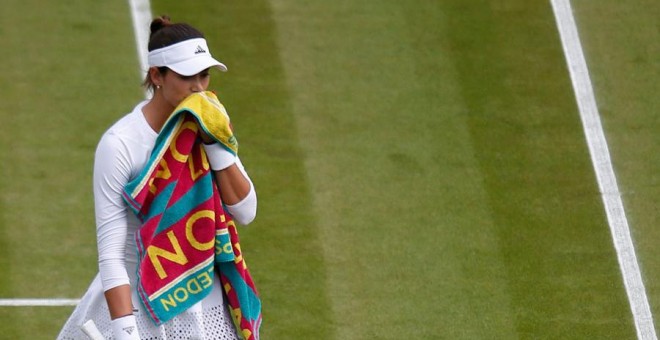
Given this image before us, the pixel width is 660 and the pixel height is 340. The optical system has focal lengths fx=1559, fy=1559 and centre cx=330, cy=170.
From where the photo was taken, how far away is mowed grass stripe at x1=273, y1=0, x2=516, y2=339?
9.16m

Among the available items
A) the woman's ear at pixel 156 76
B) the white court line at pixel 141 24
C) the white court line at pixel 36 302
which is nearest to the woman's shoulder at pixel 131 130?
the woman's ear at pixel 156 76

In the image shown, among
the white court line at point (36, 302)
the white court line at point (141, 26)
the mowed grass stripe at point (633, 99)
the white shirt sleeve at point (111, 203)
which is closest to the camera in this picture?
the white shirt sleeve at point (111, 203)

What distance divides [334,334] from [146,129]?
3147mm

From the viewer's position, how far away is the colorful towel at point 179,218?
235 inches

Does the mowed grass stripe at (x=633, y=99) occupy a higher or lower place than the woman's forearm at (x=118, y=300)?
lower

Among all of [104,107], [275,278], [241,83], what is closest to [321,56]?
[241,83]

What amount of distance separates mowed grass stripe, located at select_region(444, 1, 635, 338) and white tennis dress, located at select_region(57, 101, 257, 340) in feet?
10.3

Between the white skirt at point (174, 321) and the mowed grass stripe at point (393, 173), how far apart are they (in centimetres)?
265

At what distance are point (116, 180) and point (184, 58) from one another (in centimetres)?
53

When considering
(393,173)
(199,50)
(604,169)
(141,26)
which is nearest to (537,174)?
(604,169)

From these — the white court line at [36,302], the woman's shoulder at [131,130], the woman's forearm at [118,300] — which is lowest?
the white court line at [36,302]

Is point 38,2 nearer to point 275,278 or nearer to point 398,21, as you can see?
point 398,21

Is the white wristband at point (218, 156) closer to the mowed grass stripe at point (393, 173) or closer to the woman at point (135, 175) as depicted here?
the woman at point (135, 175)

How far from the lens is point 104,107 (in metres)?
10.8
